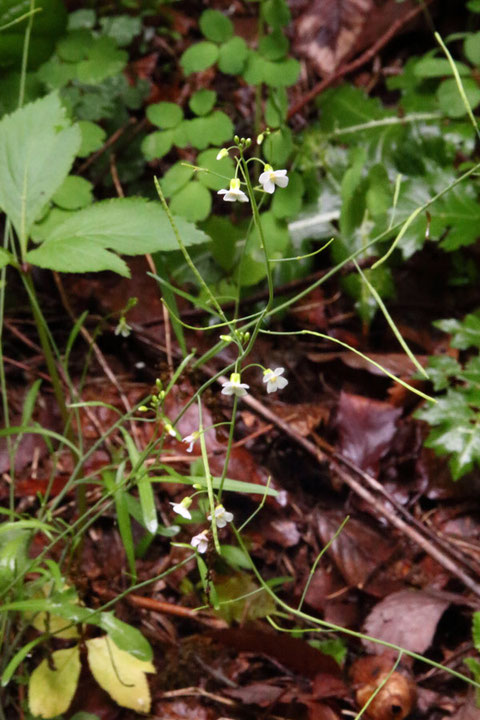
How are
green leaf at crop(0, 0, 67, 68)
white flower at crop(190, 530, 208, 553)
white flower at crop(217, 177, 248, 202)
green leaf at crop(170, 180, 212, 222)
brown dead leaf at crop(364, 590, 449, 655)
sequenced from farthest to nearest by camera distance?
green leaf at crop(170, 180, 212, 222) < green leaf at crop(0, 0, 67, 68) < brown dead leaf at crop(364, 590, 449, 655) < white flower at crop(190, 530, 208, 553) < white flower at crop(217, 177, 248, 202)

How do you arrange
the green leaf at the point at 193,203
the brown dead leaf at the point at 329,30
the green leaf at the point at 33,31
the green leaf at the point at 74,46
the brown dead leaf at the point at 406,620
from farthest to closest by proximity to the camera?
the brown dead leaf at the point at 329,30
the green leaf at the point at 74,46
the green leaf at the point at 193,203
the green leaf at the point at 33,31
the brown dead leaf at the point at 406,620

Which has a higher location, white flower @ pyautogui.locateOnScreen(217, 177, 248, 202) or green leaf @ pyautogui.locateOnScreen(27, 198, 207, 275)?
white flower @ pyautogui.locateOnScreen(217, 177, 248, 202)

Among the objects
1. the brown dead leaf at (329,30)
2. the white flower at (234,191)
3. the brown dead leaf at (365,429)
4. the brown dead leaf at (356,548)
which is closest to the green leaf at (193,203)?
the brown dead leaf at (365,429)

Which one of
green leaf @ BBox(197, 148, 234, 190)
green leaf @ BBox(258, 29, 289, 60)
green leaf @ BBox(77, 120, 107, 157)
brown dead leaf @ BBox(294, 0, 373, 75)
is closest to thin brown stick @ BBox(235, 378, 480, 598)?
green leaf @ BBox(197, 148, 234, 190)

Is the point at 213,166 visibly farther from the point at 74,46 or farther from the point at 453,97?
the point at 453,97

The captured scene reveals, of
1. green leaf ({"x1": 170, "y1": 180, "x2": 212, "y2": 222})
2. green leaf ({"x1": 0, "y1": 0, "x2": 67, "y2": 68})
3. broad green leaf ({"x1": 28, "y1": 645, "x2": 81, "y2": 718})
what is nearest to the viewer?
broad green leaf ({"x1": 28, "y1": 645, "x2": 81, "y2": 718})

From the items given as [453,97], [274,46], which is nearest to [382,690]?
[453,97]

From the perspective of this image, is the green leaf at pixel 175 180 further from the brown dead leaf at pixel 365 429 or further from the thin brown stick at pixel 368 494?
the brown dead leaf at pixel 365 429

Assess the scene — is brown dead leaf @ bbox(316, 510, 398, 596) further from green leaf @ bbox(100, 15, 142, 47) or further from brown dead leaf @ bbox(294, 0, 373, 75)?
brown dead leaf @ bbox(294, 0, 373, 75)
